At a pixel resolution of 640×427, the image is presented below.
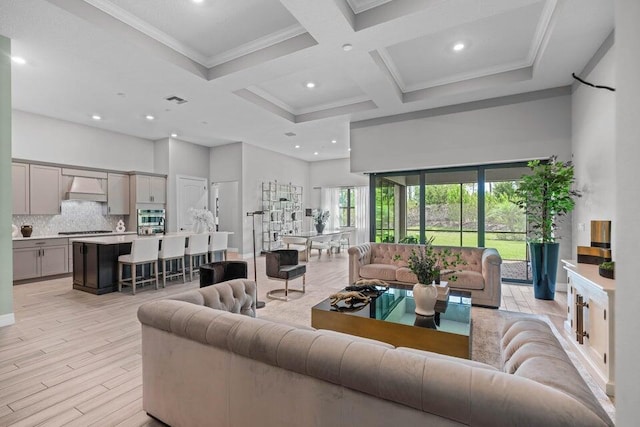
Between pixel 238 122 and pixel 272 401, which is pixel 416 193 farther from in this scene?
pixel 272 401

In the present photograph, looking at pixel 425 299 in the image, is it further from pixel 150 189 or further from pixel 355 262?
pixel 150 189

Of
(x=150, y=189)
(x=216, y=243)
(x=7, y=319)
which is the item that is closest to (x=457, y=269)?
(x=216, y=243)

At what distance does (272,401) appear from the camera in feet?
4.42

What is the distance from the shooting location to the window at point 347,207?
444 inches

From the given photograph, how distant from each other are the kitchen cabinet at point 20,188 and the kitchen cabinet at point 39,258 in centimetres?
71

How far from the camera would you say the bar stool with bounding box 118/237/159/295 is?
489cm

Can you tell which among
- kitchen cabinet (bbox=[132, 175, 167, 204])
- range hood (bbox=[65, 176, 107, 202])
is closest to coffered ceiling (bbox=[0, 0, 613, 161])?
range hood (bbox=[65, 176, 107, 202])

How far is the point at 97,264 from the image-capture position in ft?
16.1

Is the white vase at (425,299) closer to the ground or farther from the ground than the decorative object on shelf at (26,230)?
closer to the ground

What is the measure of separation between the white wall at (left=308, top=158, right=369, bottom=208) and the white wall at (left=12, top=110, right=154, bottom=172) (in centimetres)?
557

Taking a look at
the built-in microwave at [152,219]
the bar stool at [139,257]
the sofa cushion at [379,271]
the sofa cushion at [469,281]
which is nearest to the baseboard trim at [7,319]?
the bar stool at [139,257]

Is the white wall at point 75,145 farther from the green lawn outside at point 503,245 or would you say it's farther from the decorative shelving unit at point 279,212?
the green lawn outside at point 503,245

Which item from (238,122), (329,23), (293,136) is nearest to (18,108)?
(238,122)

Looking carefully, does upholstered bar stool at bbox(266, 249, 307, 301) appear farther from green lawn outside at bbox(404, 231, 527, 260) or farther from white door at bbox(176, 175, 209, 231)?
white door at bbox(176, 175, 209, 231)
